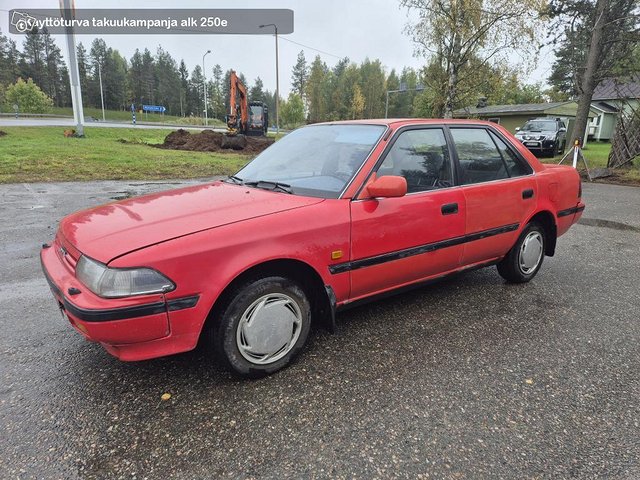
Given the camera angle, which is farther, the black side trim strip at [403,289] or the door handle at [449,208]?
the door handle at [449,208]

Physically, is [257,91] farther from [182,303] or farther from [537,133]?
[182,303]

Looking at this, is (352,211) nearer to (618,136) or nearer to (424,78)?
(618,136)

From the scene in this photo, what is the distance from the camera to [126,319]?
2.06 metres

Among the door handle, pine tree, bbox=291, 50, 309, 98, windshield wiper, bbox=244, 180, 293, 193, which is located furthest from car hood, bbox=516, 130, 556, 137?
pine tree, bbox=291, 50, 309, 98

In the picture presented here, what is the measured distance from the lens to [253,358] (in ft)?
8.19

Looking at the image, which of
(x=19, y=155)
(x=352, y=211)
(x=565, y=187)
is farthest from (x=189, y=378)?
(x=19, y=155)

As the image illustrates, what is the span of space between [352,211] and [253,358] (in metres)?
1.11

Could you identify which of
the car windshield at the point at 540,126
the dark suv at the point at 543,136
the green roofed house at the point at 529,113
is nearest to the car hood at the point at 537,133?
the dark suv at the point at 543,136

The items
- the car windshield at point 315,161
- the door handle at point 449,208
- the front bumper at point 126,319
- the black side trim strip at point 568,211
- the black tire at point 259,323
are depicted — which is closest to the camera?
the front bumper at point 126,319

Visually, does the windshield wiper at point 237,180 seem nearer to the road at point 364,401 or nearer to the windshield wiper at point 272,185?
the windshield wiper at point 272,185

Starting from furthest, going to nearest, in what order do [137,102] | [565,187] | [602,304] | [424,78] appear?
[137,102] < [424,78] < [565,187] < [602,304]

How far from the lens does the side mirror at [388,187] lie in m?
2.69

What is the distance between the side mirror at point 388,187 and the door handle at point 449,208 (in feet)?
2.06

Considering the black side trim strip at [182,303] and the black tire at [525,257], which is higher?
the black side trim strip at [182,303]
